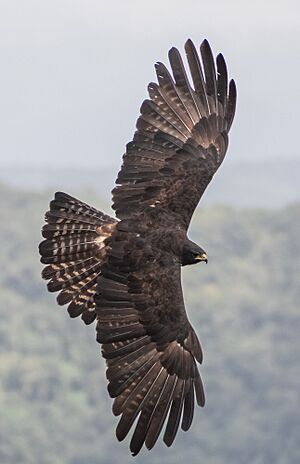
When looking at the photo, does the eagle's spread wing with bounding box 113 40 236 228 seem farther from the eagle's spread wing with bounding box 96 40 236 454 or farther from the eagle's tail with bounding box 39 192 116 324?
the eagle's tail with bounding box 39 192 116 324

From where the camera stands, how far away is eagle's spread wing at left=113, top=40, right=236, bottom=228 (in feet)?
50.0

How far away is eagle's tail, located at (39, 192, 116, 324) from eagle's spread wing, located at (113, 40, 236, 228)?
Answer: 422mm

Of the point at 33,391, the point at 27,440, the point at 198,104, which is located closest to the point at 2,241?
the point at 33,391

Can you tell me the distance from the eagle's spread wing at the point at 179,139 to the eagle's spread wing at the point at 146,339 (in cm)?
76

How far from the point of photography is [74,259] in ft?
49.9

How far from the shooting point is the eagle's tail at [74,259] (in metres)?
15.2

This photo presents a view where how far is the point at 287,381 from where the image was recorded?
424 feet

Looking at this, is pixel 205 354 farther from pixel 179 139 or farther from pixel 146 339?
pixel 146 339

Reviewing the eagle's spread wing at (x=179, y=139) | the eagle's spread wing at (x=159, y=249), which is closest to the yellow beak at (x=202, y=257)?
the eagle's spread wing at (x=159, y=249)

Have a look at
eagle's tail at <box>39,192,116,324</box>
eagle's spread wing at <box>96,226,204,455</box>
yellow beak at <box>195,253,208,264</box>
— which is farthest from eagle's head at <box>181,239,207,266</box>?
eagle's tail at <box>39,192,116,324</box>

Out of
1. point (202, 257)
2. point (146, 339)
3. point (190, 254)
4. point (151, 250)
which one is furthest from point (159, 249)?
point (146, 339)

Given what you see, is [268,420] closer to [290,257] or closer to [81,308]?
[290,257]

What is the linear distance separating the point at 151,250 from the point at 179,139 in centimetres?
196

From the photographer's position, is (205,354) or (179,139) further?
(205,354)
